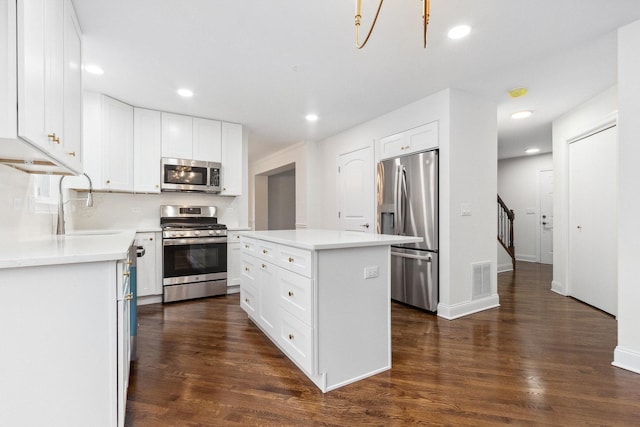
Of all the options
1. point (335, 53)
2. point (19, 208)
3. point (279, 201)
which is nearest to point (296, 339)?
point (19, 208)

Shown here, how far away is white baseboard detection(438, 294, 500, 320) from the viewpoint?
125 inches

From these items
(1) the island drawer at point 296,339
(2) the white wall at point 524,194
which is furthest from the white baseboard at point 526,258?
(1) the island drawer at point 296,339

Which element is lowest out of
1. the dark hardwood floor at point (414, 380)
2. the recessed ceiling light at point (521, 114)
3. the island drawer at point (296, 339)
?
the dark hardwood floor at point (414, 380)

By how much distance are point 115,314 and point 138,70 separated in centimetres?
246

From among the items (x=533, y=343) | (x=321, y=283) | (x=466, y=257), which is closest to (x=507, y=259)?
(x=466, y=257)

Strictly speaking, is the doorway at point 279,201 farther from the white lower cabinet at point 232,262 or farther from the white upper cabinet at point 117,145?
the white upper cabinet at point 117,145

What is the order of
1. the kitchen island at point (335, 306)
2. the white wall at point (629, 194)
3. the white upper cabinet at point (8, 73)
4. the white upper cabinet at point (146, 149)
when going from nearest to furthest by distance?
the white upper cabinet at point (8, 73) < the kitchen island at point (335, 306) < the white wall at point (629, 194) < the white upper cabinet at point (146, 149)

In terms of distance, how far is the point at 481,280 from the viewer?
3.44 meters

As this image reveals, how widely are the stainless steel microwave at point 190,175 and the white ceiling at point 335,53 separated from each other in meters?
0.70

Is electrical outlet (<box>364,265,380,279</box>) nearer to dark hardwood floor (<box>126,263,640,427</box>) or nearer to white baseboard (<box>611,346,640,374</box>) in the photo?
dark hardwood floor (<box>126,263,640,427</box>)

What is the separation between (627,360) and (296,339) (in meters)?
2.37

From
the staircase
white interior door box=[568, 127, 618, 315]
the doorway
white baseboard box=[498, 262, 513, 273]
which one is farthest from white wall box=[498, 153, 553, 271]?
the doorway

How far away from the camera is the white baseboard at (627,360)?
206 cm

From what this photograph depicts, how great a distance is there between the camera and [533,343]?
2.53 m
